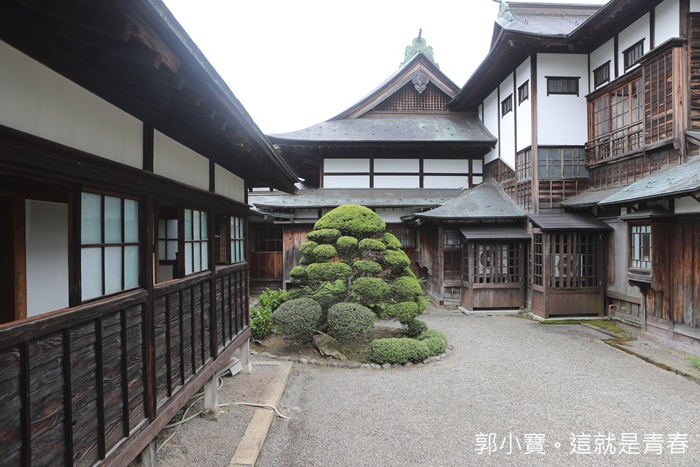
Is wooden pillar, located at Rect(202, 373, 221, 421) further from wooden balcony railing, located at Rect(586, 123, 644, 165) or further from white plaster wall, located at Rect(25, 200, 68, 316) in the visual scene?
wooden balcony railing, located at Rect(586, 123, 644, 165)

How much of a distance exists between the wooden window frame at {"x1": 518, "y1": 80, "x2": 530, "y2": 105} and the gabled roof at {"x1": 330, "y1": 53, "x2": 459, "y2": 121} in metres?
4.59

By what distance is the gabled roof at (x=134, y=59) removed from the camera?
1.91m

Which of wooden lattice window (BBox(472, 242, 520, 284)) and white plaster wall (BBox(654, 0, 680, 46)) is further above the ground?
white plaster wall (BBox(654, 0, 680, 46))

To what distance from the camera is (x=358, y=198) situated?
1492cm

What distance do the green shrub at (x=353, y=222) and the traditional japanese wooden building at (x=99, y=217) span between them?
13.3 feet

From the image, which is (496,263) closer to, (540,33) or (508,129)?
(508,129)

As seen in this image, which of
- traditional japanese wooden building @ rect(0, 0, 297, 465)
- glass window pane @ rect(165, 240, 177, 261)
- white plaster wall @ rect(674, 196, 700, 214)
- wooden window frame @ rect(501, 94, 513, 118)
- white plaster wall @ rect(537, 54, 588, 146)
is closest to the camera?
traditional japanese wooden building @ rect(0, 0, 297, 465)

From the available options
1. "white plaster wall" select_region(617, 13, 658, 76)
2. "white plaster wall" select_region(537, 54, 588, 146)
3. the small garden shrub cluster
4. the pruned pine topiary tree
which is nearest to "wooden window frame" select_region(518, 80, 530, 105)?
"white plaster wall" select_region(537, 54, 588, 146)

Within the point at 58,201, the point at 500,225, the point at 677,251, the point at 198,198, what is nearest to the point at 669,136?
the point at 677,251

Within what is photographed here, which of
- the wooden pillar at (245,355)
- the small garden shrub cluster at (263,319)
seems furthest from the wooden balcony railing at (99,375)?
the small garden shrub cluster at (263,319)

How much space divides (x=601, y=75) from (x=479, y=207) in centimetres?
550

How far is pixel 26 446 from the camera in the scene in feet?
6.75

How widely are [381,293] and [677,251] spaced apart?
6664 millimetres

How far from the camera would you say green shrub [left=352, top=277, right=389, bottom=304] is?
8133 millimetres
